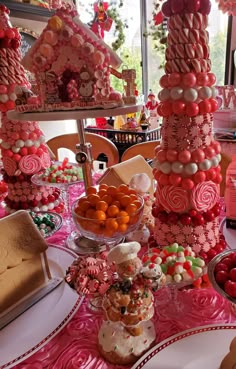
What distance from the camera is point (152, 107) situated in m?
2.53

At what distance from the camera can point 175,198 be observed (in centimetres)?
65

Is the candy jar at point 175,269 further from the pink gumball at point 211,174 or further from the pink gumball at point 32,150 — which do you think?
the pink gumball at point 32,150

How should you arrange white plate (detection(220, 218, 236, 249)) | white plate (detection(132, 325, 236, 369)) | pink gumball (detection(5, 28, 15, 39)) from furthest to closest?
pink gumball (detection(5, 28, 15, 39)) → white plate (detection(220, 218, 236, 249)) → white plate (detection(132, 325, 236, 369))

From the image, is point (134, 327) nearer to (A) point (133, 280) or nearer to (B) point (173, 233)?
(A) point (133, 280)

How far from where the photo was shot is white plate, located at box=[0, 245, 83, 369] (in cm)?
51

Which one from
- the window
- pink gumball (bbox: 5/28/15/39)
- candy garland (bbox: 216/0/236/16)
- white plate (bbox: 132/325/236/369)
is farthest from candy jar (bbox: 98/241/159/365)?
the window

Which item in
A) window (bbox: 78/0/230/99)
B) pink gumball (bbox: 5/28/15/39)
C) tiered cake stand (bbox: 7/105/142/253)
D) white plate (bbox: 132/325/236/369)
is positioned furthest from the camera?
window (bbox: 78/0/230/99)

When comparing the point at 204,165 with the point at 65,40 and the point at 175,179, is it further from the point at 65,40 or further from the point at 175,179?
the point at 65,40

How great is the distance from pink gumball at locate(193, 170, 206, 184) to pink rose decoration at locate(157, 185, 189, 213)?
1.3 inches

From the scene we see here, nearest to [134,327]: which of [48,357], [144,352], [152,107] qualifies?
[144,352]

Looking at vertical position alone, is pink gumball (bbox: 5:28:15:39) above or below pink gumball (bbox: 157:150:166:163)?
above

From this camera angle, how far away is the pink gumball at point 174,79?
0.60m

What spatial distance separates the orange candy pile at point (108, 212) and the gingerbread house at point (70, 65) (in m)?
0.20

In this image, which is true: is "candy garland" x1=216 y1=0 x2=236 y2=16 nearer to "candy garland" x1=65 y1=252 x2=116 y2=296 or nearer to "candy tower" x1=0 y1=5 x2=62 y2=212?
"candy tower" x1=0 y1=5 x2=62 y2=212
